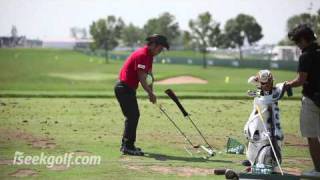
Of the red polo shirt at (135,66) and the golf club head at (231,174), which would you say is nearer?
the golf club head at (231,174)

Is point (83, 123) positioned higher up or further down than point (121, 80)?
further down

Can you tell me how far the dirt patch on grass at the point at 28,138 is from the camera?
442 inches

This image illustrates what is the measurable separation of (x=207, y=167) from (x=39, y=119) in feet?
24.3

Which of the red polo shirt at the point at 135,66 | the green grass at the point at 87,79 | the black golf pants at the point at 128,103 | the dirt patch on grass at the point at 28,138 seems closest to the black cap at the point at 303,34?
the red polo shirt at the point at 135,66

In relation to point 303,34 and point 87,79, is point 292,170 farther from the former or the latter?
point 87,79

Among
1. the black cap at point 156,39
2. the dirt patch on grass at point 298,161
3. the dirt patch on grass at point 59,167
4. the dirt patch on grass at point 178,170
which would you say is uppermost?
the black cap at point 156,39

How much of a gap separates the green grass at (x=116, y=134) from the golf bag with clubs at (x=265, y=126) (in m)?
0.69

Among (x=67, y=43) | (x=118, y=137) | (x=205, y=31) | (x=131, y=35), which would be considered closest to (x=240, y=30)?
(x=205, y=31)

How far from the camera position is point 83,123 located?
1499cm

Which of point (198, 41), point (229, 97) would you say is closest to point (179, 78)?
point (229, 97)

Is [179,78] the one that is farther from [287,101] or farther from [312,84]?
[312,84]

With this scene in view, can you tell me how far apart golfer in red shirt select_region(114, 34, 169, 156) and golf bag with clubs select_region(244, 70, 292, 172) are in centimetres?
268

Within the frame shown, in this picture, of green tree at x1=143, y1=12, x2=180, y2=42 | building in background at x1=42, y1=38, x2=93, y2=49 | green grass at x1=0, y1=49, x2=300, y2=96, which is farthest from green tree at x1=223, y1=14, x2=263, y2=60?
building in background at x1=42, y1=38, x2=93, y2=49

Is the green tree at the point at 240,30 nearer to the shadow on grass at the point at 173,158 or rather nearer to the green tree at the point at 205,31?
the green tree at the point at 205,31
